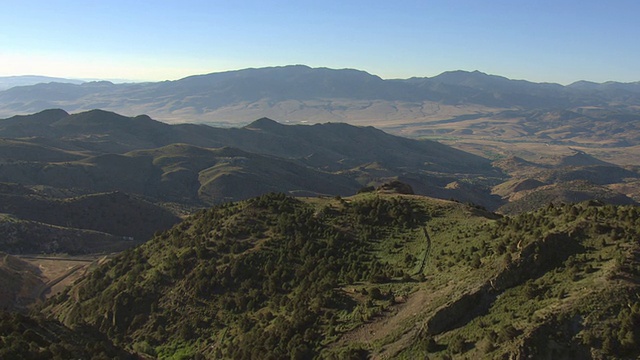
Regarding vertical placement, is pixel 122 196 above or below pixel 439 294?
below

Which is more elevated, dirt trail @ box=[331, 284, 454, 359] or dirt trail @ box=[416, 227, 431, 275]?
dirt trail @ box=[416, 227, 431, 275]

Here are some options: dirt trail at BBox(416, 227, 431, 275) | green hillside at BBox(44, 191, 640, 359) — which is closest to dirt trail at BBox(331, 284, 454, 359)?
green hillside at BBox(44, 191, 640, 359)

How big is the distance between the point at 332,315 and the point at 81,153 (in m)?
147

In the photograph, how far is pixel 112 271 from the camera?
4875 cm

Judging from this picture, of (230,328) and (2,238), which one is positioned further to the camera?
(2,238)

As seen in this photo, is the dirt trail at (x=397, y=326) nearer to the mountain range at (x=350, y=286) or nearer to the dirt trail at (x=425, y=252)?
the mountain range at (x=350, y=286)

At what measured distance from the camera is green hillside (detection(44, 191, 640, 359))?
67.3 ft

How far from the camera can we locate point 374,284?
31.2 metres

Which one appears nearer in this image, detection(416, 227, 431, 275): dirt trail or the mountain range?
the mountain range

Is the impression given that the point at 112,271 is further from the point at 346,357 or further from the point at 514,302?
the point at 514,302

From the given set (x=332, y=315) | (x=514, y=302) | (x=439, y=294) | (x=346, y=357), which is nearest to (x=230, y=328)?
(x=332, y=315)

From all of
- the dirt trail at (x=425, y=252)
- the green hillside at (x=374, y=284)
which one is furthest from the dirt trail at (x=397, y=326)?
the dirt trail at (x=425, y=252)

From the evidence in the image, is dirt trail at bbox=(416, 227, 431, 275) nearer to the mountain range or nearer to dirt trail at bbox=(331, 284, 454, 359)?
the mountain range

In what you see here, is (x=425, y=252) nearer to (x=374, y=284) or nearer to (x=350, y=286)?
(x=374, y=284)
